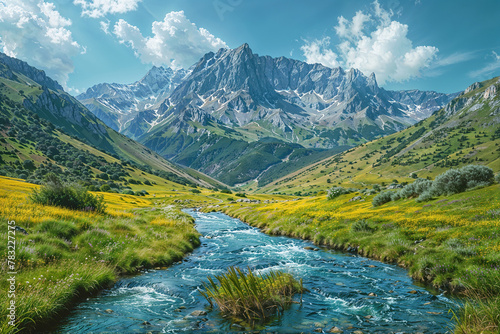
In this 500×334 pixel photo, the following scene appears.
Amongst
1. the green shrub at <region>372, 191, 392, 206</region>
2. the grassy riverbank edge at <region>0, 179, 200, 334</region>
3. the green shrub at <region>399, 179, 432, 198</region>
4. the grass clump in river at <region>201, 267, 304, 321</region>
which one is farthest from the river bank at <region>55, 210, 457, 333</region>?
the green shrub at <region>399, 179, 432, 198</region>

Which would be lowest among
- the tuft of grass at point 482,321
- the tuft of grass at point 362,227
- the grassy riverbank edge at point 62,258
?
the grassy riverbank edge at point 62,258

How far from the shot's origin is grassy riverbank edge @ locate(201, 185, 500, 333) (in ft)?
41.0

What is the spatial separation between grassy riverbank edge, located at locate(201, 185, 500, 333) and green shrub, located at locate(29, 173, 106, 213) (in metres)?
26.0

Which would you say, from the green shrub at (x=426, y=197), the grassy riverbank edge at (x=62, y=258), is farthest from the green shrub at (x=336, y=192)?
the grassy riverbank edge at (x=62, y=258)

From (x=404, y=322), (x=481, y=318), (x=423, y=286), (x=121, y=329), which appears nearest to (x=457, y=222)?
(x=423, y=286)

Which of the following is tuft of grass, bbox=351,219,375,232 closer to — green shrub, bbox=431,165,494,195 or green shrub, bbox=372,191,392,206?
green shrub, bbox=431,165,494,195

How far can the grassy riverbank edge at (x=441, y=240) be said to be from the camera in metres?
12.5

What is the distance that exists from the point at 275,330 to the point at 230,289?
2.60 m

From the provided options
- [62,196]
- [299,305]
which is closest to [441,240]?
[299,305]

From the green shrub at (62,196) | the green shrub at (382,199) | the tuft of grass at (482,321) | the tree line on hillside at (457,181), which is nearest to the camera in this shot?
the tuft of grass at (482,321)

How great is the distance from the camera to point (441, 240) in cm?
2084

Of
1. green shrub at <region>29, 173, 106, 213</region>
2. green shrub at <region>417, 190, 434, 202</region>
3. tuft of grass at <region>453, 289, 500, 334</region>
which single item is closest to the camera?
tuft of grass at <region>453, 289, 500, 334</region>

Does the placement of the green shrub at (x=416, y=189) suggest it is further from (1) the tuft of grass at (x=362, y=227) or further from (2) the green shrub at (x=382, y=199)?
(1) the tuft of grass at (x=362, y=227)

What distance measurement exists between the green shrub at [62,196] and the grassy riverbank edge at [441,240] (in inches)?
1022
